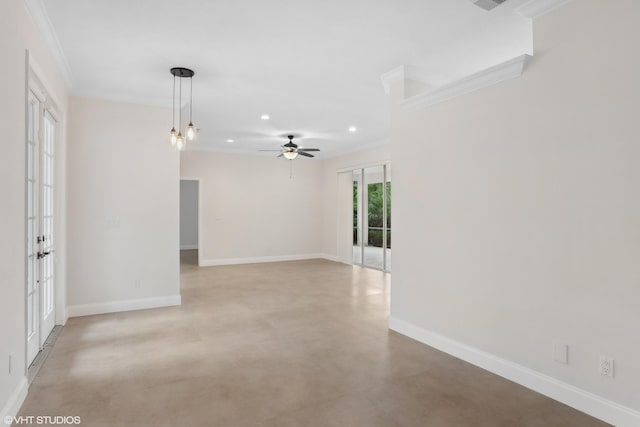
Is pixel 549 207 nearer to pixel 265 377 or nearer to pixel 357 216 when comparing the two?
pixel 265 377

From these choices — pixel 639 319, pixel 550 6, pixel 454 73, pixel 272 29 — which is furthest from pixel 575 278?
pixel 272 29

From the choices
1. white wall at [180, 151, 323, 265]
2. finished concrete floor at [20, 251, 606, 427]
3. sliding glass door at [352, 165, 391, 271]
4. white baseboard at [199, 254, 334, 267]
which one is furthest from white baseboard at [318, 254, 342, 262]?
finished concrete floor at [20, 251, 606, 427]

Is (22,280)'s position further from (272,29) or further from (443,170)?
(443,170)

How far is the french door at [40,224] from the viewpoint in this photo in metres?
3.17

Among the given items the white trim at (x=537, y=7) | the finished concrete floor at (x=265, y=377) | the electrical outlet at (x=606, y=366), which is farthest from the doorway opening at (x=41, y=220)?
the electrical outlet at (x=606, y=366)

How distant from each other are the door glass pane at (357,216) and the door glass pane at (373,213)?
5.2 inches

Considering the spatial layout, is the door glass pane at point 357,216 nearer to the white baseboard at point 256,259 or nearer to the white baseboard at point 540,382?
the white baseboard at point 256,259

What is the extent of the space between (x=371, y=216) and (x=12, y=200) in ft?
24.0

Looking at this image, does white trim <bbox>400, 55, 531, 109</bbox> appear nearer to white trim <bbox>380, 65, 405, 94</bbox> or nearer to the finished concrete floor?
white trim <bbox>380, 65, 405, 94</bbox>

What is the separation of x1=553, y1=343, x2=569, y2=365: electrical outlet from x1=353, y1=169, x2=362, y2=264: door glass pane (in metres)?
6.46

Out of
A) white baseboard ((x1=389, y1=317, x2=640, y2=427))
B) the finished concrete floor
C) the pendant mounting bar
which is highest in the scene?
the pendant mounting bar

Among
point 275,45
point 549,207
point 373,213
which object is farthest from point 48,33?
point 373,213

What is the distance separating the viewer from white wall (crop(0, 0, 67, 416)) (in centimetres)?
210

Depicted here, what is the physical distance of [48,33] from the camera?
10.00ft
